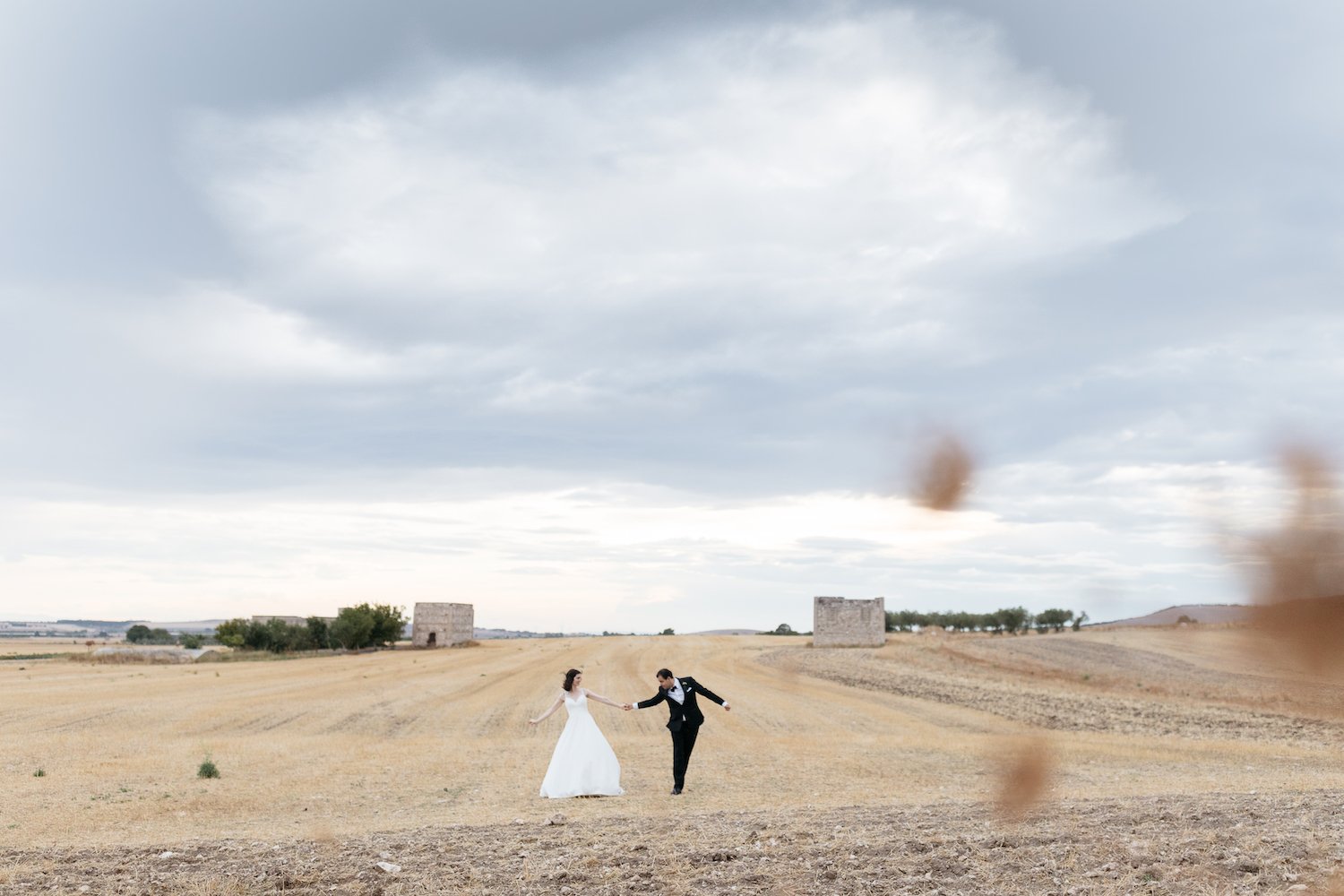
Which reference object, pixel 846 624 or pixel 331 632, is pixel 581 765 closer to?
pixel 846 624

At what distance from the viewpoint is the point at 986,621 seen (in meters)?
140

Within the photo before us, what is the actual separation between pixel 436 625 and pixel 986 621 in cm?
7281

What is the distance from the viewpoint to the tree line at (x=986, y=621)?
12925 cm

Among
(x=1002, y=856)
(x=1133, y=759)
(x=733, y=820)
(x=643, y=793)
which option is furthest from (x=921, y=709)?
(x=1002, y=856)

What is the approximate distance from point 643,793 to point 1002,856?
398 inches

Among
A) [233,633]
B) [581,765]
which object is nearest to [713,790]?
[581,765]

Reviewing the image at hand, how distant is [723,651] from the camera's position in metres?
95.4

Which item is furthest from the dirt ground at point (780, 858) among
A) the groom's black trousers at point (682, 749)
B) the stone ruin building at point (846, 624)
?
the stone ruin building at point (846, 624)

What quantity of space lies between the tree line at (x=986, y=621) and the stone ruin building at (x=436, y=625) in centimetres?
5485

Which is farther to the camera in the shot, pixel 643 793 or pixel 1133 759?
pixel 1133 759

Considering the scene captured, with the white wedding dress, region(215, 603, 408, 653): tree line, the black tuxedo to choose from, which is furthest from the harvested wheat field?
region(215, 603, 408, 653): tree line

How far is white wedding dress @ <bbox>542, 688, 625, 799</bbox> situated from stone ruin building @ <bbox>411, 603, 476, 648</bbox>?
105366 mm

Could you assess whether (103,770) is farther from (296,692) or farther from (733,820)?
(296,692)

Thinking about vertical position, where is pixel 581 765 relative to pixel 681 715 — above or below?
below
